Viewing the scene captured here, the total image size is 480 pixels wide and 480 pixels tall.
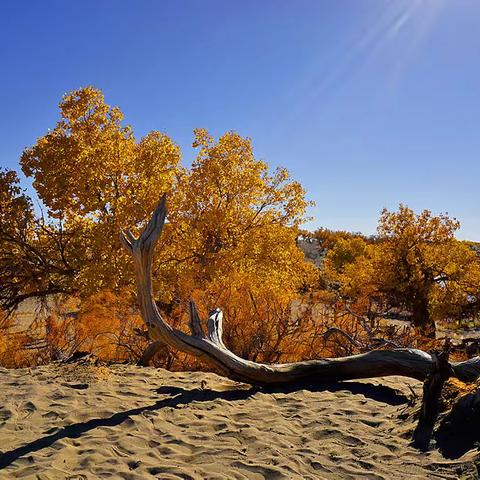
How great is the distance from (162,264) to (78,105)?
6385 millimetres

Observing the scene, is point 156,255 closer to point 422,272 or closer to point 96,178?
point 96,178

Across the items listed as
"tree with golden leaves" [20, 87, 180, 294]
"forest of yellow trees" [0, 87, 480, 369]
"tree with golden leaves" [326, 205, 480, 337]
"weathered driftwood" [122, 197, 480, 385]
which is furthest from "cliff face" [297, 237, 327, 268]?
"weathered driftwood" [122, 197, 480, 385]

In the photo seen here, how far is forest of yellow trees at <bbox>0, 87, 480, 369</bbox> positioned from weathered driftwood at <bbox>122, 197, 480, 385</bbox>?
113 inches

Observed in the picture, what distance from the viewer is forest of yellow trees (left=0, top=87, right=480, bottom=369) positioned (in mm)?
12109

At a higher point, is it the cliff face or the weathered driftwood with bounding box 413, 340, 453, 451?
the cliff face

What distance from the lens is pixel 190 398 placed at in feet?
22.0

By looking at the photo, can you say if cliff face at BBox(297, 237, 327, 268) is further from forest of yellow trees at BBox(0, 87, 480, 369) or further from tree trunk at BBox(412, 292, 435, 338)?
forest of yellow trees at BBox(0, 87, 480, 369)

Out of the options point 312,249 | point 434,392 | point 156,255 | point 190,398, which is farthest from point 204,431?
point 312,249

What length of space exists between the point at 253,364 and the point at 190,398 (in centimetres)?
117

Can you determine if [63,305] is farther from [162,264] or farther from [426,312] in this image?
[426,312]

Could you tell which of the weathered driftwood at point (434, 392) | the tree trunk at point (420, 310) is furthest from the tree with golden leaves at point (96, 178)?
the tree trunk at point (420, 310)

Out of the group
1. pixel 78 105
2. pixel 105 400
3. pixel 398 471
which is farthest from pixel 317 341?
pixel 78 105

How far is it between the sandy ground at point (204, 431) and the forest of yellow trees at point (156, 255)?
3594mm

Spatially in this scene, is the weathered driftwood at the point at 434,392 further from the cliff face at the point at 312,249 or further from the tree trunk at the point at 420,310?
the cliff face at the point at 312,249
